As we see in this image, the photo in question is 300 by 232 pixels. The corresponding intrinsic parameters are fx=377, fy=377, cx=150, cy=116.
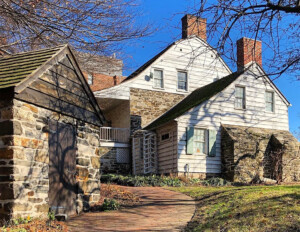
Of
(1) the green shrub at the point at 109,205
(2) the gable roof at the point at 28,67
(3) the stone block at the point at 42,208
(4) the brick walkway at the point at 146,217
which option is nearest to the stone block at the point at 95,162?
(1) the green shrub at the point at 109,205

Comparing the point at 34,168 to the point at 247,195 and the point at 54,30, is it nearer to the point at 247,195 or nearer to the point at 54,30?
the point at 54,30

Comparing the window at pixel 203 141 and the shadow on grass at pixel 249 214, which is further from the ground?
the window at pixel 203 141

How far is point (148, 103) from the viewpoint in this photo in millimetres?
22844

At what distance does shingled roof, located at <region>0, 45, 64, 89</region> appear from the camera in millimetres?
8641

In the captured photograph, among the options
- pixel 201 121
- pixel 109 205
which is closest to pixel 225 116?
pixel 201 121

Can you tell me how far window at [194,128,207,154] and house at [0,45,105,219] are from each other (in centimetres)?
859

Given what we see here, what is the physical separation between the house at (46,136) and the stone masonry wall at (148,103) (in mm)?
10832

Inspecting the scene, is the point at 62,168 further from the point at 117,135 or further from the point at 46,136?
the point at 117,135

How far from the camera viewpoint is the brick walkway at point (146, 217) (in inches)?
329

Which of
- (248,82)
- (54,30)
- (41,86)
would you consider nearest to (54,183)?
(41,86)

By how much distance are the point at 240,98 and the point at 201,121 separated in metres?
3.03

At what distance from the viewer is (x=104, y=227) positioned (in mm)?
8430

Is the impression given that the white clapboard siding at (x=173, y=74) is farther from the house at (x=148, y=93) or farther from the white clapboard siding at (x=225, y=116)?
the white clapboard siding at (x=225, y=116)

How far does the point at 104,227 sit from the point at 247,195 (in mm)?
3742
